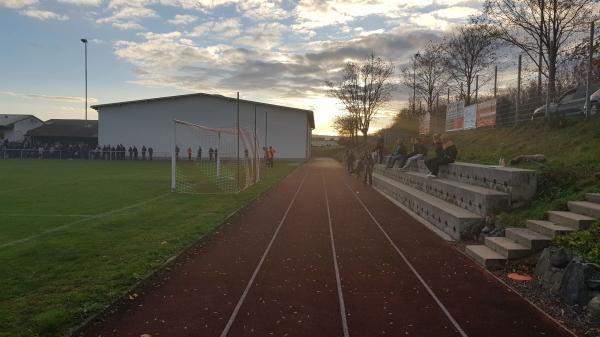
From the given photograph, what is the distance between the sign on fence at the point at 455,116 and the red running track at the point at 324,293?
1549 cm

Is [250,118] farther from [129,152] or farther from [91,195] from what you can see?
[91,195]

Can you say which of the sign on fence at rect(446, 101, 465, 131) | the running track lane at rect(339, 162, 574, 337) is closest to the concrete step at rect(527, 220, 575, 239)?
the running track lane at rect(339, 162, 574, 337)

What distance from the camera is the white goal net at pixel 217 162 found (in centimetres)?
1983

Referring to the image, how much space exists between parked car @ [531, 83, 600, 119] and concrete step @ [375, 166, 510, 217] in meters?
4.48

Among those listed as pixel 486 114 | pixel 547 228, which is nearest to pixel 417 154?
pixel 486 114

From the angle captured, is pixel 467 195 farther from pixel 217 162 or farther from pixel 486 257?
pixel 217 162

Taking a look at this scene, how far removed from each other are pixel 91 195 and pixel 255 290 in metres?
11.7

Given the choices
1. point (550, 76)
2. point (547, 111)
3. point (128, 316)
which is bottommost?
point (128, 316)

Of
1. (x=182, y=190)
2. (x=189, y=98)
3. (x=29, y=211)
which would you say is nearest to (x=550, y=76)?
(x=182, y=190)

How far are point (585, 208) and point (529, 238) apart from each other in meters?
1.05

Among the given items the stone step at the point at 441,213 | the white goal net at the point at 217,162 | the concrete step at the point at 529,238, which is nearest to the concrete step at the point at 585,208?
the concrete step at the point at 529,238

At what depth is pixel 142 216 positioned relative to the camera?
11.9m

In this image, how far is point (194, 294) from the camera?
6.11 meters

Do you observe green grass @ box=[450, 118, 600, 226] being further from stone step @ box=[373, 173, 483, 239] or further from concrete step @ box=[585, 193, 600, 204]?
stone step @ box=[373, 173, 483, 239]
